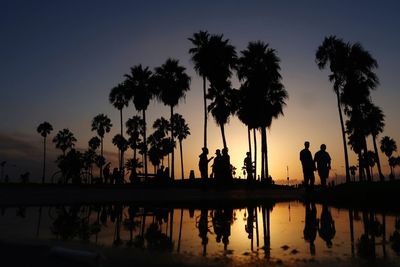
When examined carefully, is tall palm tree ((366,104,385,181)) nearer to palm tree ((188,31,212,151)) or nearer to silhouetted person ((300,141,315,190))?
palm tree ((188,31,212,151))

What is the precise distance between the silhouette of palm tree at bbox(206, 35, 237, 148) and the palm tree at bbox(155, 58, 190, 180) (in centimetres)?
740

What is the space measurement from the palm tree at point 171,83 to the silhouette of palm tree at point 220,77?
7.40m

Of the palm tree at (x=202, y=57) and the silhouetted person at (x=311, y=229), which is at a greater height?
the palm tree at (x=202, y=57)

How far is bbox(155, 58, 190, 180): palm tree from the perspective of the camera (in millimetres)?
51625

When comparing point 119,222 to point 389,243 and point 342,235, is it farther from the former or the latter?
point 389,243

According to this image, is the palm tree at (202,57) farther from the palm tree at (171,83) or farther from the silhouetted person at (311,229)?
the silhouetted person at (311,229)

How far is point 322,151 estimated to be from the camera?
1653cm

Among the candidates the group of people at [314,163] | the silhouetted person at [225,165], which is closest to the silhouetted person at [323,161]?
the group of people at [314,163]

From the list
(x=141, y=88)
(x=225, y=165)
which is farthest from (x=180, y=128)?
(x=225, y=165)

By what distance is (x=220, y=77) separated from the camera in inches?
1688

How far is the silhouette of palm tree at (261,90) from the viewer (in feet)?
141

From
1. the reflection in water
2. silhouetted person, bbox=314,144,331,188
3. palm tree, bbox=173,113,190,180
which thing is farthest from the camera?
palm tree, bbox=173,113,190,180

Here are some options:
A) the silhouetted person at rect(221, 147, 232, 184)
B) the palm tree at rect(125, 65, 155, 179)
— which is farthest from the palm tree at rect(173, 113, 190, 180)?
the silhouetted person at rect(221, 147, 232, 184)

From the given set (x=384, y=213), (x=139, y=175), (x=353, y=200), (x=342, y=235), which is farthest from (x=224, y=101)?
(x=342, y=235)
